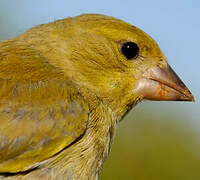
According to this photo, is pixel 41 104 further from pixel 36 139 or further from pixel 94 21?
pixel 94 21

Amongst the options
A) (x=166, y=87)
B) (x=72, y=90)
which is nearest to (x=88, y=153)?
(x=72, y=90)

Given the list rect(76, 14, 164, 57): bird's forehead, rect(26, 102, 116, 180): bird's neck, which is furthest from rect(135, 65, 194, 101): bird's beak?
rect(26, 102, 116, 180): bird's neck

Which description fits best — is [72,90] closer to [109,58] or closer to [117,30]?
[109,58]

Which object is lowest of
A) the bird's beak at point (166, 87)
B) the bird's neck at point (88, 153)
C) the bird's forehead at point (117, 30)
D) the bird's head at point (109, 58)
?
the bird's neck at point (88, 153)

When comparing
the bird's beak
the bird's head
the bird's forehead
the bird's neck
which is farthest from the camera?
the bird's beak

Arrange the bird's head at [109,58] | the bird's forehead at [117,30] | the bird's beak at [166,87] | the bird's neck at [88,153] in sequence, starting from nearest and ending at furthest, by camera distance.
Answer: the bird's neck at [88,153] → the bird's head at [109,58] → the bird's forehead at [117,30] → the bird's beak at [166,87]

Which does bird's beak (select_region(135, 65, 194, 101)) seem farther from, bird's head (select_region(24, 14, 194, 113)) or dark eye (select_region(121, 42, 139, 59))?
dark eye (select_region(121, 42, 139, 59))

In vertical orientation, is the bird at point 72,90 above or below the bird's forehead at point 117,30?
below

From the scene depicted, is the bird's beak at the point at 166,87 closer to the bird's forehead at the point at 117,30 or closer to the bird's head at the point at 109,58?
the bird's head at the point at 109,58

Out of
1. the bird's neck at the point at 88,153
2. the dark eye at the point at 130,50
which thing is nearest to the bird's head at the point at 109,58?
the dark eye at the point at 130,50
